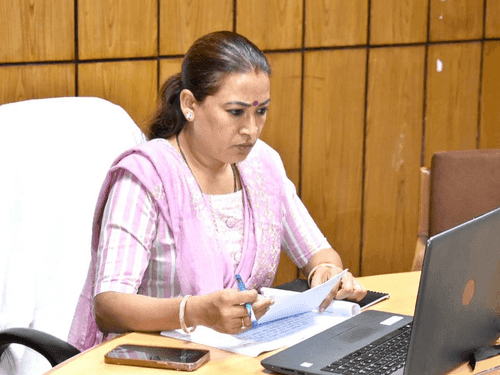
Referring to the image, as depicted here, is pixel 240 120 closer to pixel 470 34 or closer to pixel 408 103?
pixel 408 103

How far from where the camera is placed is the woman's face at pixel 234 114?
87.8 inches

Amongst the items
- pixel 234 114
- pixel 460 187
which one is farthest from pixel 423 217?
pixel 234 114

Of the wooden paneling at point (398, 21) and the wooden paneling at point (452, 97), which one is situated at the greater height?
the wooden paneling at point (398, 21)

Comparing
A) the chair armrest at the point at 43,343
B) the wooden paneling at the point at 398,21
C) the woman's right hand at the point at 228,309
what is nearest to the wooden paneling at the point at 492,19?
the wooden paneling at the point at 398,21

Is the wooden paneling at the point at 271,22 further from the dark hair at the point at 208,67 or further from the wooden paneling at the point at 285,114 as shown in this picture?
the dark hair at the point at 208,67

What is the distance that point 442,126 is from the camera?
445 centimetres

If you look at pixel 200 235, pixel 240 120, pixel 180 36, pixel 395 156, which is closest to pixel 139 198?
pixel 200 235

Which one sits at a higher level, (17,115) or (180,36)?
(180,36)

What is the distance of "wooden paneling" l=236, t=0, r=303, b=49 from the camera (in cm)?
364

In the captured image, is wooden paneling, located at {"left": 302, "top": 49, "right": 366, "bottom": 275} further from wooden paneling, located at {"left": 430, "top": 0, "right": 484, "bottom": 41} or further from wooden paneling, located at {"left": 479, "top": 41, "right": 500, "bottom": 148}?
wooden paneling, located at {"left": 479, "top": 41, "right": 500, "bottom": 148}

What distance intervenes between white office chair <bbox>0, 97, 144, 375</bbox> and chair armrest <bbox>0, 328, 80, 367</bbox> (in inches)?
15.9

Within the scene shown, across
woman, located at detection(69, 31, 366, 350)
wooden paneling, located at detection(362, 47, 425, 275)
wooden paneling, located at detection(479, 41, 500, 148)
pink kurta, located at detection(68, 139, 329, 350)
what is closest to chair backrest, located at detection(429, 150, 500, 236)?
woman, located at detection(69, 31, 366, 350)

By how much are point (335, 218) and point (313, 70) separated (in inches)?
29.0


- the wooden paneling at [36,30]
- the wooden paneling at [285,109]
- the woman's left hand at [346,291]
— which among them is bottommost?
the woman's left hand at [346,291]
